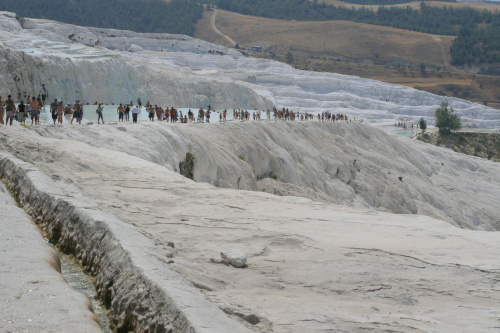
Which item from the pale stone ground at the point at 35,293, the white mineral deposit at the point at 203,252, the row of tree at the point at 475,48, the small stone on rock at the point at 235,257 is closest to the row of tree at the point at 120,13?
the row of tree at the point at 475,48

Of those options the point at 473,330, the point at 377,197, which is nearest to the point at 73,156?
the point at 473,330

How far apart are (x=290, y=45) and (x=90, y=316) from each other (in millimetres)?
140376

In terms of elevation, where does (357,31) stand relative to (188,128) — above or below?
above

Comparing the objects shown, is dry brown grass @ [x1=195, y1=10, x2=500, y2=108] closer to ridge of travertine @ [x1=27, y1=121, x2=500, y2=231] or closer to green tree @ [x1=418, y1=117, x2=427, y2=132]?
green tree @ [x1=418, y1=117, x2=427, y2=132]

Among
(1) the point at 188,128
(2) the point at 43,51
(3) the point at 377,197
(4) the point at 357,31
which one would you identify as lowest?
(3) the point at 377,197

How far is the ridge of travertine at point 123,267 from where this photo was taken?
493 cm

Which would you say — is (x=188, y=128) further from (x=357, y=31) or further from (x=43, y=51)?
(x=357, y=31)

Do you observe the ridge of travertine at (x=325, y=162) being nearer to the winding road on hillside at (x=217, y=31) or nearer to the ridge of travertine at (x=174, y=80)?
the ridge of travertine at (x=174, y=80)

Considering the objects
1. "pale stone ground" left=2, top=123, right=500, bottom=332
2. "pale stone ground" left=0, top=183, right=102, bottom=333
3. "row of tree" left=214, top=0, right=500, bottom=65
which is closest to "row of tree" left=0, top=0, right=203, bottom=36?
"row of tree" left=214, top=0, right=500, bottom=65

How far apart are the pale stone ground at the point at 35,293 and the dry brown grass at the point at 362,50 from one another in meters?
108

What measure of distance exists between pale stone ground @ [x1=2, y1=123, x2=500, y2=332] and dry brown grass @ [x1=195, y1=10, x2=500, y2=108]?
104169mm

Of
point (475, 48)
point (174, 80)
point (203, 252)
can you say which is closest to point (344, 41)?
point (475, 48)

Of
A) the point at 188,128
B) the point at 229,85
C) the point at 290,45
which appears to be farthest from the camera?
the point at 290,45

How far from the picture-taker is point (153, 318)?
16.9 feet
